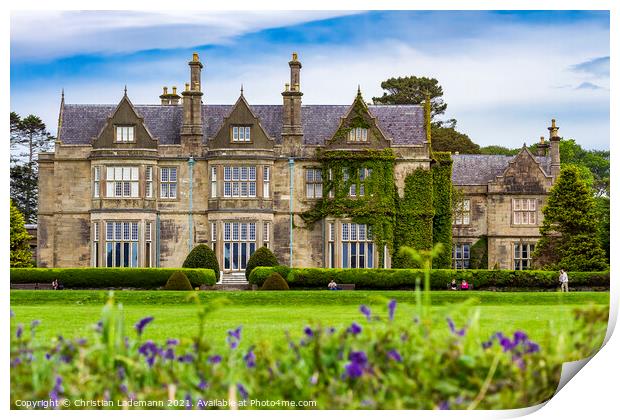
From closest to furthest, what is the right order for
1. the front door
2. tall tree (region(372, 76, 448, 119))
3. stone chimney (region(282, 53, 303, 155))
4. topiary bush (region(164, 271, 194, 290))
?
topiary bush (region(164, 271, 194, 290))
the front door
stone chimney (region(282, 53, 303, 155))
tall tree (region(372, 76, 448, 119))

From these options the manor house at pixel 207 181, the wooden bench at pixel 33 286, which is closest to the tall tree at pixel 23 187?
the wooden bench at pixel 33 286

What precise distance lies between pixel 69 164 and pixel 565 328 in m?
27.0

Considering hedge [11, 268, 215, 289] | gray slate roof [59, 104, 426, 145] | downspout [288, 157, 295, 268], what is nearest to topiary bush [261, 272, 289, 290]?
hedge [11, 268, 215, 289]

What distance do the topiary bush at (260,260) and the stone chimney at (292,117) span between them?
4163 millimetres

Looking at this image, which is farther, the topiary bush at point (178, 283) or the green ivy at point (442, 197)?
the green ivy at point (442, 197)

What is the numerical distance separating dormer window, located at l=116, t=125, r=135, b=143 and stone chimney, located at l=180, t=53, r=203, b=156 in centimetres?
181

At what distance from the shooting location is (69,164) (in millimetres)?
35406

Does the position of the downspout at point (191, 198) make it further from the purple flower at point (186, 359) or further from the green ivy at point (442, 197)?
the purple flower at point (186, 359)

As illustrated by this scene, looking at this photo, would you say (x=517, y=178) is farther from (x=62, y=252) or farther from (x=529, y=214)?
(x=62, y=252)

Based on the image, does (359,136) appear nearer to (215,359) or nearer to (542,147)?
(542,147)

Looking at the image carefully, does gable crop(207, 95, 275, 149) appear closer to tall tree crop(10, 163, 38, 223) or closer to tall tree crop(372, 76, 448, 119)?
tall tree crop(10, 163, 38, 223)

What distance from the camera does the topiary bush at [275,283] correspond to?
3062cm

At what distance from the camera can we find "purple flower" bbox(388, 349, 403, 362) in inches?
375
